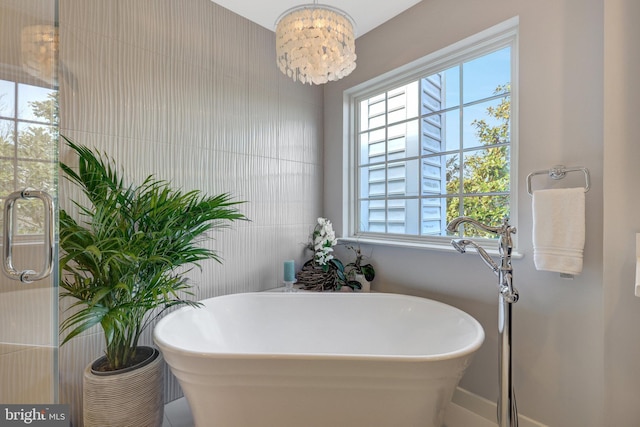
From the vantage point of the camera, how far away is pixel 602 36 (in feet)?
4.05

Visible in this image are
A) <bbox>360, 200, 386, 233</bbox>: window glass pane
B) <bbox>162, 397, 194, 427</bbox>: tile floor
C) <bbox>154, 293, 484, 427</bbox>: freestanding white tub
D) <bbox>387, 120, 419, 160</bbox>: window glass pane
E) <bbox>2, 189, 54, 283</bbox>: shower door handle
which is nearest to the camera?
<bbox>2, 189, 54, 283</bbox>: shower door handle

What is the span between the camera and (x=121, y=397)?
123cm

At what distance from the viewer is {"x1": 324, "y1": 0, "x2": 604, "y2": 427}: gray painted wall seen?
126cm

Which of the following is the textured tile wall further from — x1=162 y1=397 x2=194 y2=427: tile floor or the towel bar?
the towel bar

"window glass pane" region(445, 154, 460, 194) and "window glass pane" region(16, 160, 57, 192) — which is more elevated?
"window glass pane" region(445, 154, 460, 194)

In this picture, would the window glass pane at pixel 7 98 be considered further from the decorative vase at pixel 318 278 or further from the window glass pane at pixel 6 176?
the decorative vase at pixel 318 278

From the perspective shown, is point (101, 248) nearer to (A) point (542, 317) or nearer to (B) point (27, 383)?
(B) point (27, 383)

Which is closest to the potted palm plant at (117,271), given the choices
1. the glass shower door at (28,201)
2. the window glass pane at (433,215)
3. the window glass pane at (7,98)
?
the glass shower door at (28,201)

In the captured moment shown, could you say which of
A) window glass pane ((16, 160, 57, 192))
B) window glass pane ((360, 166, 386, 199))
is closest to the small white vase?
window glass pane ((360, 166, 386, 199))

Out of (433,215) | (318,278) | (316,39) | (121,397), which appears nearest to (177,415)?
(121,397)

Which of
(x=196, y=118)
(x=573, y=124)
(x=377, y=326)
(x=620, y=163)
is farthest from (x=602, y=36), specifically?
(x=196, y=118)

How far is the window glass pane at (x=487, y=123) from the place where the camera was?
1648 millimetres

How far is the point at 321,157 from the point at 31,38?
1887 mm

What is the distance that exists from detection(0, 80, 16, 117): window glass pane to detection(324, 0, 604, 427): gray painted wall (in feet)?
6.66
